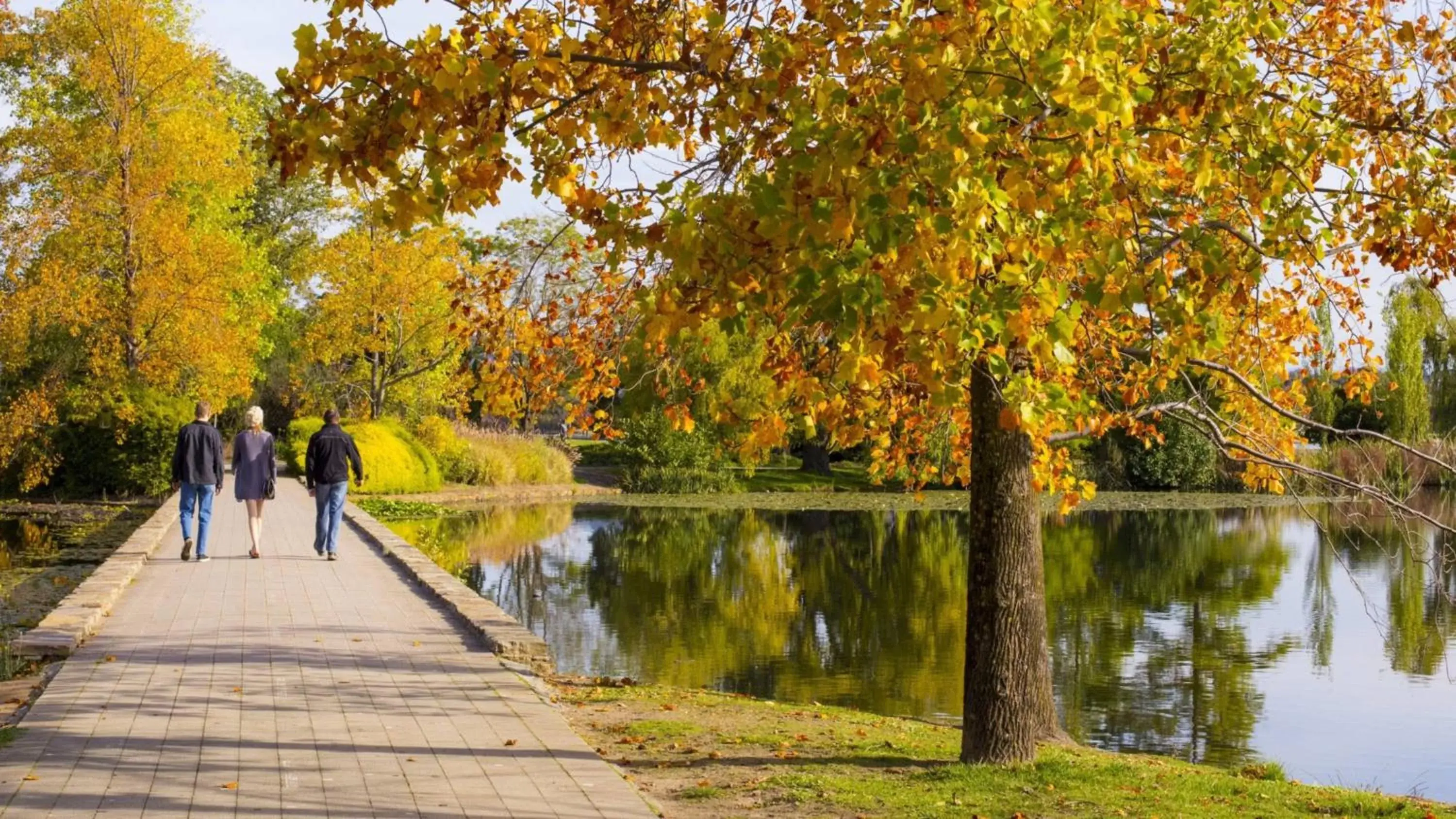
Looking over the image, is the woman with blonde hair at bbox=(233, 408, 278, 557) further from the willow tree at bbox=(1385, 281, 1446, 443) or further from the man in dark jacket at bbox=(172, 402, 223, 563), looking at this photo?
the willow tree at bbox=(1385, 281, 1446, 443)

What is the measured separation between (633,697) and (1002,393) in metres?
5.48

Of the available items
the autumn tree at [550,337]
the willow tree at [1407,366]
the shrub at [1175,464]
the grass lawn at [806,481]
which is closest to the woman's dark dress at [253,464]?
the autumn tree at [550,337]

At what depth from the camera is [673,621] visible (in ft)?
53.5

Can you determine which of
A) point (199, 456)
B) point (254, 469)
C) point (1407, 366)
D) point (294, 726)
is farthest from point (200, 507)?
point (1407, 366)

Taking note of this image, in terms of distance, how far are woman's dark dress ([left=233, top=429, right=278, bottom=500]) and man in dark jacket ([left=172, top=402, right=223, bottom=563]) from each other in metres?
0.20

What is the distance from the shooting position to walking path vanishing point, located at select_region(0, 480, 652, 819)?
5973 millimetres

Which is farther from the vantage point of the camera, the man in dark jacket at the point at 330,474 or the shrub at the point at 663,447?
the shrub at the point at 663,447

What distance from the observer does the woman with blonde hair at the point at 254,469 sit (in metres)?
15.2

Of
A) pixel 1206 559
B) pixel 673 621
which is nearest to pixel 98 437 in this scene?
pixel 673 621

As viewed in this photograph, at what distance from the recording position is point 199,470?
14969 millimetres

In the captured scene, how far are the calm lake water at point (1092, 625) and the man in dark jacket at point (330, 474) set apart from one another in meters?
2.54

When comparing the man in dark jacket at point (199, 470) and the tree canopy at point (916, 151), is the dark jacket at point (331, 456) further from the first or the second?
the tree canopy at point (916, 151)

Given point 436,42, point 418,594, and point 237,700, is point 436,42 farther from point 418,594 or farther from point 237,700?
point 418,594

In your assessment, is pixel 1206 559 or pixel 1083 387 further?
pixel 1206 559
